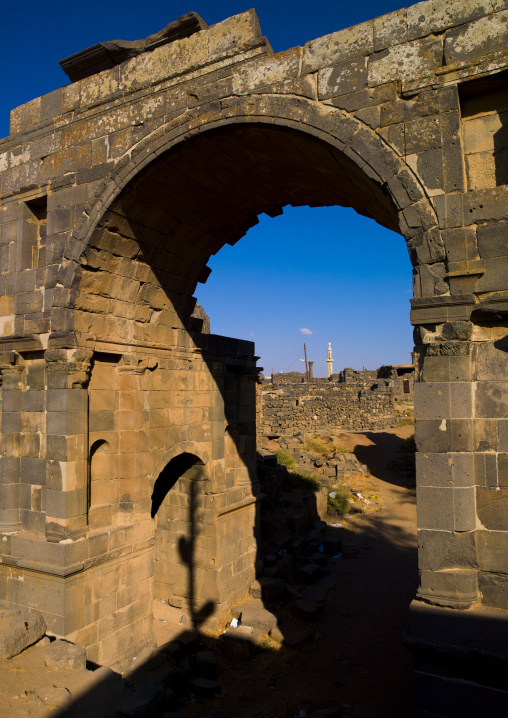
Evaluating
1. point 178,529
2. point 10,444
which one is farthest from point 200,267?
point 178,529

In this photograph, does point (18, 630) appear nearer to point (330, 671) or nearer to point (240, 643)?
point (240, 643)

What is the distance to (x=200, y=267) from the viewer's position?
857 centimetres

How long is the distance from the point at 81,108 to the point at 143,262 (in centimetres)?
225

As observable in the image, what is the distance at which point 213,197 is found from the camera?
24.0 feet

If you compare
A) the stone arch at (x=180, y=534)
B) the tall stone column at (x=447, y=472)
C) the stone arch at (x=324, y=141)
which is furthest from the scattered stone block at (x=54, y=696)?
the stone arch at (x=324, y=141)

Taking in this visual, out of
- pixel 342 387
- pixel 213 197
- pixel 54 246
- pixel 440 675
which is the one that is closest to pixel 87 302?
pixel 54 246

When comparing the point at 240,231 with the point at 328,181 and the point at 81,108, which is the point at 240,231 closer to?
the point at 328,181

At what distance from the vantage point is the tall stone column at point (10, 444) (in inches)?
267

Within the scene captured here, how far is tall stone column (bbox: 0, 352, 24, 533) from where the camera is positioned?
6779 millimetres

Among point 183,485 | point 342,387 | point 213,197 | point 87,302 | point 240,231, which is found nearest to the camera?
point 87,302

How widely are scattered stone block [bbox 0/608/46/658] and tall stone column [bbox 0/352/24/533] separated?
1.11 metres

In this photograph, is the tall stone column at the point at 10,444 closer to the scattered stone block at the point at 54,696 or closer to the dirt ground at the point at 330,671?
the dirt ground at the point at 330,671

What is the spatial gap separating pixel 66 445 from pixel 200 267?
3.77 meters

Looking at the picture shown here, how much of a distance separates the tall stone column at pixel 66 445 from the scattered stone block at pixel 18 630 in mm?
904
